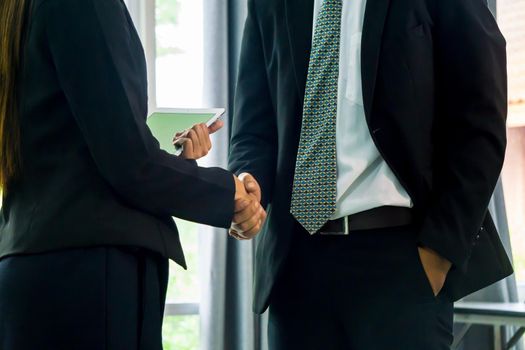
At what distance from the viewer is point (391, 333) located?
1.20 metres

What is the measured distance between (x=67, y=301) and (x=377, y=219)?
585mm

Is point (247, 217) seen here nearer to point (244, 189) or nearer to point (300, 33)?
point (244, 189)

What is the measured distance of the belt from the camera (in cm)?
123

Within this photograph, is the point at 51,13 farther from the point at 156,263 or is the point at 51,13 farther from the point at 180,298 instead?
the point at 180,298

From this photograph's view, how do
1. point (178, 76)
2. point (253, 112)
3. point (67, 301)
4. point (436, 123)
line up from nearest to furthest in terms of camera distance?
point (67, 301), point (436, 123), point (253, 112), point (178, 76)

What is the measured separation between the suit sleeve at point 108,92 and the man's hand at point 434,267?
0.50 m

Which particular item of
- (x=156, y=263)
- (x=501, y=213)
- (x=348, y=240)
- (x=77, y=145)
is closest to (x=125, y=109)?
(x=77, y=145)

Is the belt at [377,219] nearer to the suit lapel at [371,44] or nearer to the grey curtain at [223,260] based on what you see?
the suit lapel at [371,44]

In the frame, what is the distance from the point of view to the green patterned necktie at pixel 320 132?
4.18 feet

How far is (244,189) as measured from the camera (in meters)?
1.23

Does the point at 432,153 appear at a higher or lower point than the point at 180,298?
higher

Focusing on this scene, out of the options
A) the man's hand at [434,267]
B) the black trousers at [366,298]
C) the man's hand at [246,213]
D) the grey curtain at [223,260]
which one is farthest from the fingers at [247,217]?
the grey curtain at [223,260]

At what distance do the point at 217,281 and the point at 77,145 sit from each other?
147 cm

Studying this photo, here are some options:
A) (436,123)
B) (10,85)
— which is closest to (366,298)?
(436,123)
